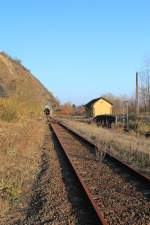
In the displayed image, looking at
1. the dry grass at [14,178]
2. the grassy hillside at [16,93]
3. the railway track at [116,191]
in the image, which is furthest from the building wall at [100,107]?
the railway track at [116,191]

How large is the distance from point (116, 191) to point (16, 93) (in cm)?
7898

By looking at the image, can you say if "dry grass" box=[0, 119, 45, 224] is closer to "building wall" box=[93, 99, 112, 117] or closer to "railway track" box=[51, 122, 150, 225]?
"railway track" box=[51, 122, 150, 225]

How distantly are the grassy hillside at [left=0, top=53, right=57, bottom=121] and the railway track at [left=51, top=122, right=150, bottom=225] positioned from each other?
33519 millimetres

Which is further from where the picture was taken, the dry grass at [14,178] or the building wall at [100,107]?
the building wall at [100,107]

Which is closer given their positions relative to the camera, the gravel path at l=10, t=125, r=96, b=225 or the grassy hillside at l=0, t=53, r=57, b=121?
the gravel path at l=10, t=125, r=96, b=225

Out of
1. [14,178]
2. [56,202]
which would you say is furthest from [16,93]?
[56,202]

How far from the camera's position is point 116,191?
10570 mm

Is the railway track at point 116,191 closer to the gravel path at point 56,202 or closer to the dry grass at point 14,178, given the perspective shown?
the gravel path at point 56,202

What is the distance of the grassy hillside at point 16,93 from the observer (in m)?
49.5

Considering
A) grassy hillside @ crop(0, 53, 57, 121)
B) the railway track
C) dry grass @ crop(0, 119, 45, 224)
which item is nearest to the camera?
the railway track

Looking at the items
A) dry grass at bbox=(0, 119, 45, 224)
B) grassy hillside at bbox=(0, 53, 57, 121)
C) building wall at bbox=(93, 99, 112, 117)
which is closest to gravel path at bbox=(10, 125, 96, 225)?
dry grass at bbox=(0, 119, 45, 224)

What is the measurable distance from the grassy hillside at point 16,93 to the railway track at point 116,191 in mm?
33519

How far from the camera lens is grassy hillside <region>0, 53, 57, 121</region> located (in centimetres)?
4947

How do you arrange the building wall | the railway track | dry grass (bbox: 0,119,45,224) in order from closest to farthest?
1. the railway track
2. dry grass (bbox: 0,119,45,224)
3. the building wall
